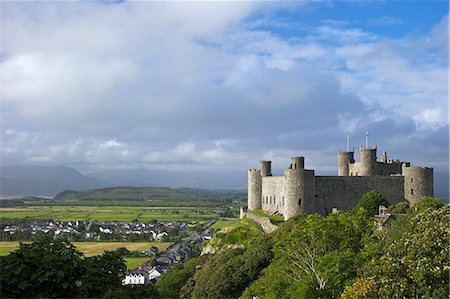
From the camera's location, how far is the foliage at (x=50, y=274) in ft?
26.3

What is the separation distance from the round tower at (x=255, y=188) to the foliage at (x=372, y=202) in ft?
36.7

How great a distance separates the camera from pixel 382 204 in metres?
35.4

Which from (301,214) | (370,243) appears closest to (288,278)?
(370,243)

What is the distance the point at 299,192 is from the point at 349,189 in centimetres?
395

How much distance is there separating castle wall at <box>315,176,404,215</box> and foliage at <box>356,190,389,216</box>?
2.06m

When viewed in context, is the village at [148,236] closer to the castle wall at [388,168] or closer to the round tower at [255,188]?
the round tower at [255,188]

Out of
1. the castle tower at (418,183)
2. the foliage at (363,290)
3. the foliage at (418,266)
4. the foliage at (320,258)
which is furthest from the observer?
the castle tower at (418,183)

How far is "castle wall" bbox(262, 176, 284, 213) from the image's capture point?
41388 mm

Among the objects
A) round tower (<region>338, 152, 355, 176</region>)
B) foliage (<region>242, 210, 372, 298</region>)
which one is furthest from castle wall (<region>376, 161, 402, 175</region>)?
foliage (<region>242, 210, 372, 298</region>)

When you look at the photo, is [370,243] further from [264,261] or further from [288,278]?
[264,261]

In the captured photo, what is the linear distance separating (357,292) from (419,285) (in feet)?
6.90

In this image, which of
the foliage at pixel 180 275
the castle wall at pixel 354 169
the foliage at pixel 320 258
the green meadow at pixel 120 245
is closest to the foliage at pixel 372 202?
the castle wall at pixel 354 169

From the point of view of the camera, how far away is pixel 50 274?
808 cm

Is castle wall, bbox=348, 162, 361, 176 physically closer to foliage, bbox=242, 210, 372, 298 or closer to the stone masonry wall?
the stone masonry wall
